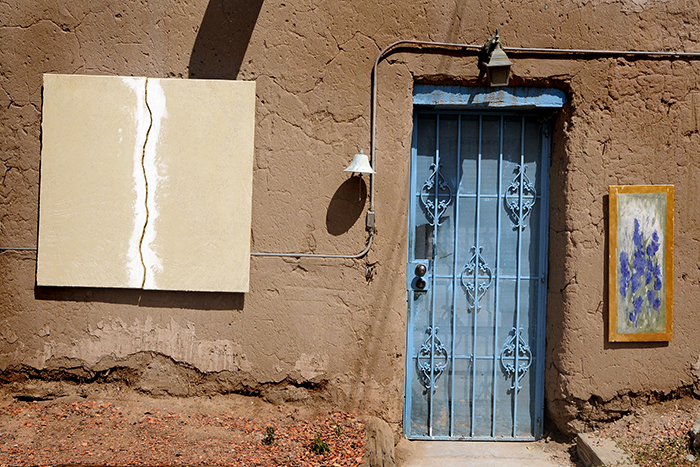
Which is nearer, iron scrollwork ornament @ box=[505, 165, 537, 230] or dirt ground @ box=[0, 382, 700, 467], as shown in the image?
dirt ground @ box=[0, 382, 700, 467]

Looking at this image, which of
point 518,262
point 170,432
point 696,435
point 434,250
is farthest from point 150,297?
point 696,435

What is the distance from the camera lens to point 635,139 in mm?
3879

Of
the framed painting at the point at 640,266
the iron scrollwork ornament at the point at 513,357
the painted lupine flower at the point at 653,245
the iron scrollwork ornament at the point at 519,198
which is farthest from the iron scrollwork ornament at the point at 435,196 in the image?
the painted lupine flower at the point at 653,245

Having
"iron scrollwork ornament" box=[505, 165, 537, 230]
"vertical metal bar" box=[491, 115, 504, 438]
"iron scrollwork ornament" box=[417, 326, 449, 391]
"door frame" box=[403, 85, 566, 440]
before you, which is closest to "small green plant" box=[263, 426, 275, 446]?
"door frame" box=[403, 85, 566, 440]

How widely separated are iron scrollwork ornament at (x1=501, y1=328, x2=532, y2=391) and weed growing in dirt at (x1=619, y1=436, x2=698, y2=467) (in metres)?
0.78

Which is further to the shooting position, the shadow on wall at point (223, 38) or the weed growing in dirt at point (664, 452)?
the shadow on wall at point (223, 38)

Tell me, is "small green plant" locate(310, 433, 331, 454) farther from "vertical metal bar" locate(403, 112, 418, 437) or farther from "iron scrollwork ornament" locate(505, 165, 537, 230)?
"iron scrollwork ornament" locate(505, 165, 537, 230)

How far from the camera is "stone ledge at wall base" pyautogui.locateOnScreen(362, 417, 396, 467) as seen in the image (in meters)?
3.41

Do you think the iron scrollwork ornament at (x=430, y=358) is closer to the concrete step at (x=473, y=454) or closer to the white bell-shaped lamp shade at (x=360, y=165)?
the concrete step at (x=473, y=454)

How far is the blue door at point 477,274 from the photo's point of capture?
4.08 metres

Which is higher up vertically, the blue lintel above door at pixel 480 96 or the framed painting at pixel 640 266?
the blue lintel above door at pixel 480 96

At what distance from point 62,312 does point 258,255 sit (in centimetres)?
144

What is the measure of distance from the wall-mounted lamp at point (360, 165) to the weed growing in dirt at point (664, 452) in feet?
8.30

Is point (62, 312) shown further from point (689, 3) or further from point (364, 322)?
point (689, 3)
